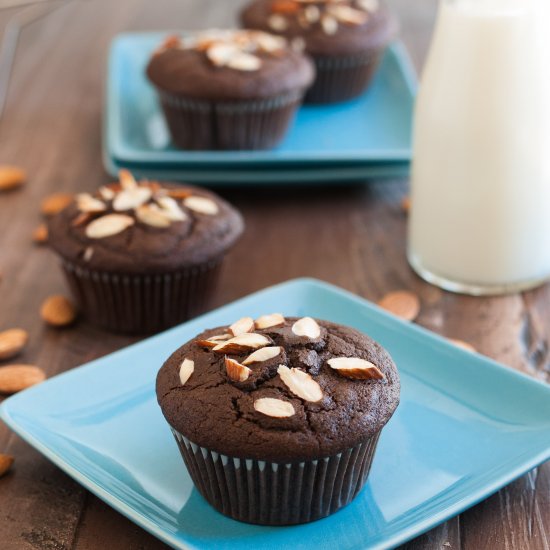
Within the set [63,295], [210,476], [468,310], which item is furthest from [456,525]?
[63,295]

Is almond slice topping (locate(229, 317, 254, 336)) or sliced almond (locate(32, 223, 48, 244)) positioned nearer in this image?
almond slice topping (locate(229, 317, 254, 336))

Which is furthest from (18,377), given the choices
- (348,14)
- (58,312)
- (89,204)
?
(348,14)

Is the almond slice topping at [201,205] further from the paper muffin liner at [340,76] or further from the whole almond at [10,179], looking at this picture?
the paper muffin liner at [340,76]

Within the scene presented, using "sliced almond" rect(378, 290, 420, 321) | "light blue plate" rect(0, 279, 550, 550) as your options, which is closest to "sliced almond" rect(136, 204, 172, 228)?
"light blue plate" rect(0, 279, 550, 550)

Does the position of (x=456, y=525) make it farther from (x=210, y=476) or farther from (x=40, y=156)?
(x=40, y=156)

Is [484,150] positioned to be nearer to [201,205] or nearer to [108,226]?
[201,205]

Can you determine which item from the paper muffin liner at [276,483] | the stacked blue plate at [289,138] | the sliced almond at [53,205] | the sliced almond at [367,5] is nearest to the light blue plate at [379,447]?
the paper muffin liner at [276,483]

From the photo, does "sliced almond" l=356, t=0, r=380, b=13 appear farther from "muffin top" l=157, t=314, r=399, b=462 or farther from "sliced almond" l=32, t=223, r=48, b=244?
"muffin top" l=157, t=314, r=399, b=462
